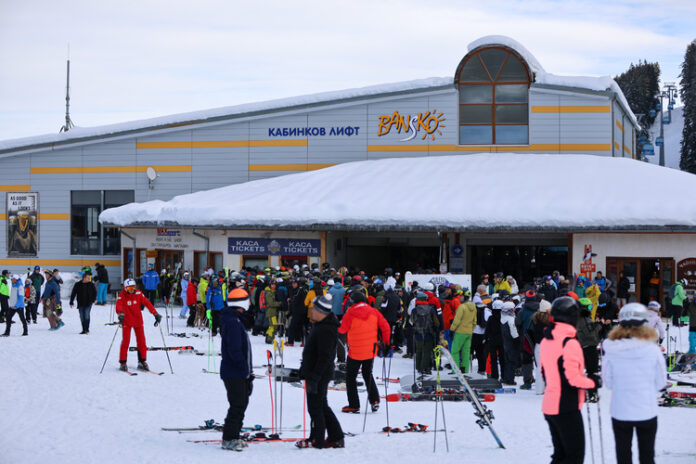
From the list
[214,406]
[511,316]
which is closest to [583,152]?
[511,316]

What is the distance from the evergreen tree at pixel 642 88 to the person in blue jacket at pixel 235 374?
9630 centimetres

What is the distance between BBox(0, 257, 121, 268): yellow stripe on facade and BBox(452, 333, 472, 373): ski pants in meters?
21.4

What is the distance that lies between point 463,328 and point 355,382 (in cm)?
362

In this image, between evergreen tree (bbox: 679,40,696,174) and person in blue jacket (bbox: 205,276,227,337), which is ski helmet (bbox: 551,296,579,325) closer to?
person in blue jacket (bbox: 205,276,227,337)

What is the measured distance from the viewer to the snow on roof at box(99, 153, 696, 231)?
22.6m

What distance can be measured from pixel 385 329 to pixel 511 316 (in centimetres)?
315

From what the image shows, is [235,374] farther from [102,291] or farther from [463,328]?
[102,291]

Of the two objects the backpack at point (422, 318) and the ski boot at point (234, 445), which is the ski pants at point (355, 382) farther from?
the backpack at point (422, 318)

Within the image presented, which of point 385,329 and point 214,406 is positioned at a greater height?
point 385,329

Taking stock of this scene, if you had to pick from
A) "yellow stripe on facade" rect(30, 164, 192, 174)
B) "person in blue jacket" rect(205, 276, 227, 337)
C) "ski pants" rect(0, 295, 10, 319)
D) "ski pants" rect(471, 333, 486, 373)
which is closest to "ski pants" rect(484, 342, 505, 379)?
"ski pants" rect(471, 333, 486, 373)

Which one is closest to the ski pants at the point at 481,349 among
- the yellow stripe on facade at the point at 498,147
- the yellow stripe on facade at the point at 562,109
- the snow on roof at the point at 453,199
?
the snow on roof at the point at 453,199

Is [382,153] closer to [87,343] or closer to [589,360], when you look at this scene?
[87,343]

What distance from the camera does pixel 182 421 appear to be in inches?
379

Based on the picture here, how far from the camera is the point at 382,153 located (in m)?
29.8
